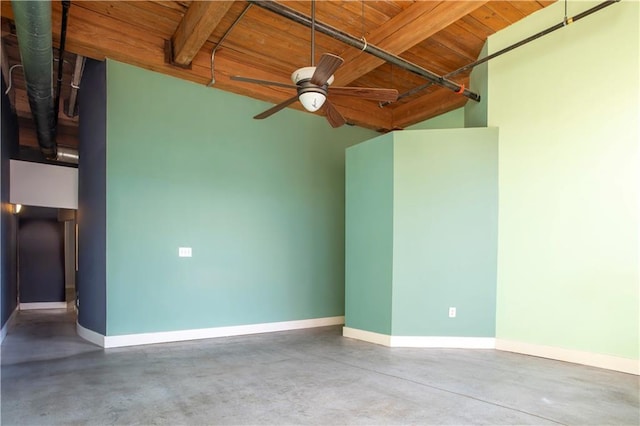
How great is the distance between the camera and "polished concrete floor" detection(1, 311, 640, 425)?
8.49 ft

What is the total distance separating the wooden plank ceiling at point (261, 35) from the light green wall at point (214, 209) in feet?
1.03

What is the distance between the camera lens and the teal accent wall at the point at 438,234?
4.47 metres

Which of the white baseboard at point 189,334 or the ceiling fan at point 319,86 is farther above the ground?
the ceiling fan at point 319,86

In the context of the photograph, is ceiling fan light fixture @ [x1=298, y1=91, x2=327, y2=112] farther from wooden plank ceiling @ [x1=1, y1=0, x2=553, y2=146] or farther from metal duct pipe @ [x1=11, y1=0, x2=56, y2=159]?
metal duct pipe @ [x1=11, y1=0, x2=56, y2=159]

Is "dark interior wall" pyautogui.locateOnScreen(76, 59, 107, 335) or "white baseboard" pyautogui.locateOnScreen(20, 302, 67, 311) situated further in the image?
"white baseboard" pyautogui.locateOnScreen(20, 302, 67, 311)

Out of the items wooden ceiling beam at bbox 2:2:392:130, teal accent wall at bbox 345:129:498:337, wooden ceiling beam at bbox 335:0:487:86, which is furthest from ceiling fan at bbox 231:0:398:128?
wooden ceiling beam at bbox 2:2:392:130

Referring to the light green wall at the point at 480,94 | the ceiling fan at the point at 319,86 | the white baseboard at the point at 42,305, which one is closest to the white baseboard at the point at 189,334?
the ceiling fan at the point at 319,86

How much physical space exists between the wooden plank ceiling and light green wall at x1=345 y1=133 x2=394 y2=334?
3.94ft

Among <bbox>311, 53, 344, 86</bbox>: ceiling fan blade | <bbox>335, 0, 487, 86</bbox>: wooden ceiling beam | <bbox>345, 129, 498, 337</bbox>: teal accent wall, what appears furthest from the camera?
<bbox>345, 129, 498, 337</bbox>: teal accent wall

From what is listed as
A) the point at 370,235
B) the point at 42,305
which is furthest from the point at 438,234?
the point at 42,305

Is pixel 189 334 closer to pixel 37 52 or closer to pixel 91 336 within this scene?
pixel 91 336

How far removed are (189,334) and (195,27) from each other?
11.9ft

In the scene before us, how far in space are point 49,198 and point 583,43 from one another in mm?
7654

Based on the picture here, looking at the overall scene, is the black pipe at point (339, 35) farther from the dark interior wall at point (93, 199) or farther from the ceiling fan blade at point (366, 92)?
the dark interior wall at point (93, 199)
